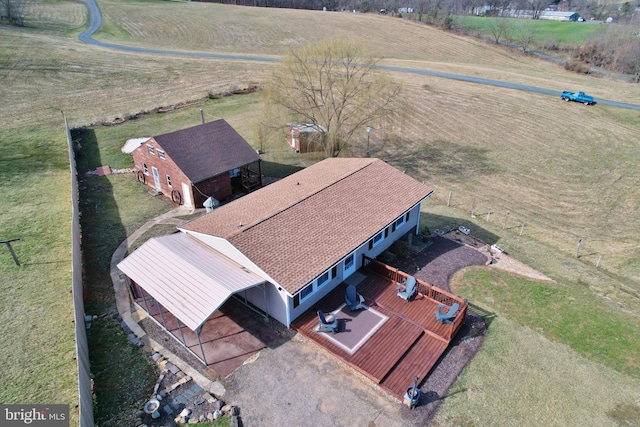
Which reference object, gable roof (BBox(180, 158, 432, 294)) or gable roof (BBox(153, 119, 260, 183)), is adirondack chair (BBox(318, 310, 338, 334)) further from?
gable roof (BBox(153, 119, 260, 183))

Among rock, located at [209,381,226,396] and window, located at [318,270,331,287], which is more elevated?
window, located at [318,270,331,287]

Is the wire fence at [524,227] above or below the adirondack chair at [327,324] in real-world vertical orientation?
below

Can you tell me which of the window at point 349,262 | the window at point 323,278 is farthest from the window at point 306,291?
the window at point 349,262

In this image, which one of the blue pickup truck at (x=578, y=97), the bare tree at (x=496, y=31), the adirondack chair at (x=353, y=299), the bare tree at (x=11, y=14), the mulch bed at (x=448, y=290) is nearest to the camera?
the mulch bed at (x=448, y=290)

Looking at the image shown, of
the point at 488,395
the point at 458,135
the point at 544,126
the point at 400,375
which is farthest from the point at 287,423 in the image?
the point at 544,126

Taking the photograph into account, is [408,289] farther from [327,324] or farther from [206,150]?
[206,150]

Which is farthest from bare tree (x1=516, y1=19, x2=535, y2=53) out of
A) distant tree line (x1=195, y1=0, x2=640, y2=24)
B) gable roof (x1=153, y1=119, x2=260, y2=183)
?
gable roof (x1=153, y1=119, x2=260, y2=183)

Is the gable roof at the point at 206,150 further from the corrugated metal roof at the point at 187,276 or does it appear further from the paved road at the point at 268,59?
the paved road at the point at 268,59
